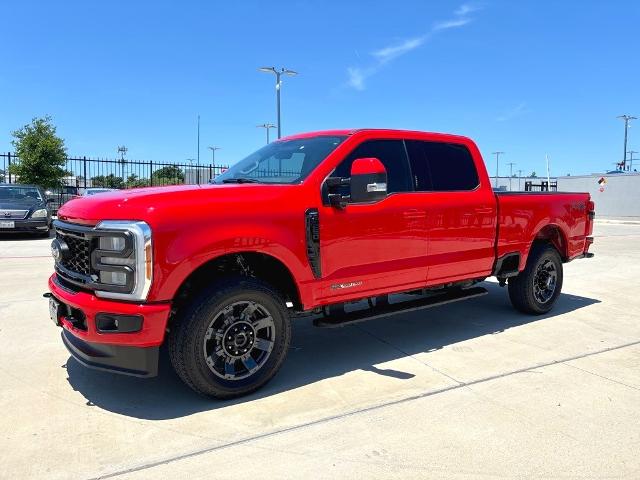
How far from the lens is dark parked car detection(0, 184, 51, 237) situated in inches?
551

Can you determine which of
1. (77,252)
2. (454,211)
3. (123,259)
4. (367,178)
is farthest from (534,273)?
(77,252)

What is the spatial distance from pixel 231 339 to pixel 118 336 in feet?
2.45

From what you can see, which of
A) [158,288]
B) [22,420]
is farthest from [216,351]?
[22,420]

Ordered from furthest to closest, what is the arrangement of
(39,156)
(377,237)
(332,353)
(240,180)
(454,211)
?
(39,156) < (454,211) < (332,353) < (240,180) < (377,237)

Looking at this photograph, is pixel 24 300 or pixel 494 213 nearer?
pixel 494 213

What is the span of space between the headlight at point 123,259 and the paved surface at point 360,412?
877 mm

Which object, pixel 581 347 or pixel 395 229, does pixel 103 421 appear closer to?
pixel 395 229

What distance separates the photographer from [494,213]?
5.30 meters

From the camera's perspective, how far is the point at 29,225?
560 inches

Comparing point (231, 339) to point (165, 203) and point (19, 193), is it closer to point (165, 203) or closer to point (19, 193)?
point (165, 203)

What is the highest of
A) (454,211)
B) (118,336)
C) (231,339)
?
(454,211)

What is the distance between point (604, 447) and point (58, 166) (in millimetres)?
24544

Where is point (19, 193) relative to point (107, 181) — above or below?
below

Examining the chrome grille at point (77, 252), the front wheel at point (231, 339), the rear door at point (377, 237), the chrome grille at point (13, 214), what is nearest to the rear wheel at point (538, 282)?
the rear door at point (377, 237)
